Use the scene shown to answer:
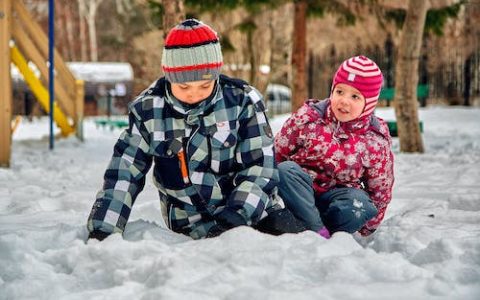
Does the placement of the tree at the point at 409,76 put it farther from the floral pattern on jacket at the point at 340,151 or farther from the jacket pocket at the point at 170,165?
the jacket pocket at the point at 170,165

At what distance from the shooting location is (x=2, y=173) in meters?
5.82

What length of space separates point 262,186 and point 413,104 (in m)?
6.04

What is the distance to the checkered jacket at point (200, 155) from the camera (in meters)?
2.63

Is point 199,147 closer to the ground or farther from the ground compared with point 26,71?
closer to the ground

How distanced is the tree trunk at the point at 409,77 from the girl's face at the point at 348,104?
17.2 ft

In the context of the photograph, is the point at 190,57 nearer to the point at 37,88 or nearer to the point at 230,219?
the point at 230,219

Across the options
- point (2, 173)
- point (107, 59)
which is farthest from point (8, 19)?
point (107, 59)

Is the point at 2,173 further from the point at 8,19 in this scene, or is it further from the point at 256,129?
the point at 256,129

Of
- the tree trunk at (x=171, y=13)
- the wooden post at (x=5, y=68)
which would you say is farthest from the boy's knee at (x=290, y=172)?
the wooden post at (x=5, y=68)

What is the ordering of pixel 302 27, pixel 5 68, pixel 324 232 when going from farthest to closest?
pixel 302 27, pixel 5 68, pixel 324 232

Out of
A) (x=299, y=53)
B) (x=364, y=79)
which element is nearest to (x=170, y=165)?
(x=364, y=79)

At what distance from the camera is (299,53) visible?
10312mm

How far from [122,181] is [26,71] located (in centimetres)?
776

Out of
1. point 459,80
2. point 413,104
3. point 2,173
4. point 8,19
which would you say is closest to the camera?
point 2,173
